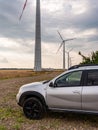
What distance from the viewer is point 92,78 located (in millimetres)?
8930

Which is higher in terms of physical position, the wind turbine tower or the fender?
the wind turbine tower

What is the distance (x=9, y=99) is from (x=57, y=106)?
500cm

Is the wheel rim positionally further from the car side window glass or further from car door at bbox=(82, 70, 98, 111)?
the car side window glass

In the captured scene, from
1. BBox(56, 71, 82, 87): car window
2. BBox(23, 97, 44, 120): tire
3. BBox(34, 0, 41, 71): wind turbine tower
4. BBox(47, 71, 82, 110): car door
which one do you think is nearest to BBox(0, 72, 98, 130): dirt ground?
BBox(23, 97, 44, 120): tire

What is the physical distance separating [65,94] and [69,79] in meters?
0.52

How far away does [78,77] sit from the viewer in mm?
9172

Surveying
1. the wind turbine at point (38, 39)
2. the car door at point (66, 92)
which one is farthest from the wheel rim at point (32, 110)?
the wind turbine at point (38, 39)

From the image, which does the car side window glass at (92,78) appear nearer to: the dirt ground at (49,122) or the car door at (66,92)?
the car door at (66,92)

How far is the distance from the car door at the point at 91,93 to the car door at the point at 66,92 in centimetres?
17

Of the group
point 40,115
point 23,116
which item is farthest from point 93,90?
point 23,116

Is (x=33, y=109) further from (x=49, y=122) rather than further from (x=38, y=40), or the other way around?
(x=38, y=40)

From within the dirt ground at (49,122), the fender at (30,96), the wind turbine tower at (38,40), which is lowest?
the dirt ground at (49,122)

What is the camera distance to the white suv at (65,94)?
Answer: 877cm

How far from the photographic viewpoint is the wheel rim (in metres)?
9.61
